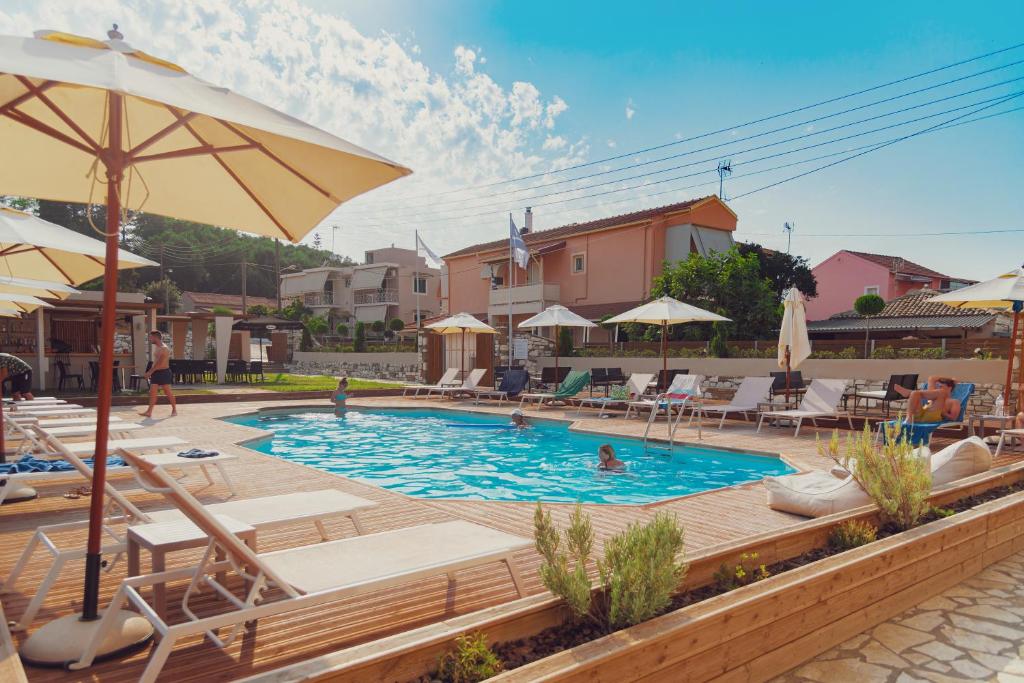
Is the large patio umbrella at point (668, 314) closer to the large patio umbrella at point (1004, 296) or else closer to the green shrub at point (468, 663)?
the large patio umbrella at point (1004, 296)

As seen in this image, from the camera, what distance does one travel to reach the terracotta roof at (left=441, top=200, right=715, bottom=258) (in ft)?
87.1

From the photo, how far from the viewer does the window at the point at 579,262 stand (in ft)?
95.3

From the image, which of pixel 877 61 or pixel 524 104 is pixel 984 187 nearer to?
pixel 877 61

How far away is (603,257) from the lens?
28.2 meters

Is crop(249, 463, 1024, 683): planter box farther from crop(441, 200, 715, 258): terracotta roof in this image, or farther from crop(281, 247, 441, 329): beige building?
crop(281, 247, 441, 329): beige building

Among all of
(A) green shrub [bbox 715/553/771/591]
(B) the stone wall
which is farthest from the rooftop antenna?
(A) green shrub [bbox 715/553/771/591]

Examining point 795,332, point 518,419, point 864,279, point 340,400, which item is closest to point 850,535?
point 795,332

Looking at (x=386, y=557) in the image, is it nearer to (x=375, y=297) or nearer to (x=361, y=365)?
(x=361, y=365)

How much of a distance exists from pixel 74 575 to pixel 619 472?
6.56m

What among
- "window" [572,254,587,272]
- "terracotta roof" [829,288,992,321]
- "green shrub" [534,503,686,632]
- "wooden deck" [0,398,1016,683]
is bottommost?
"wooden deck" [0,398,1016,683]

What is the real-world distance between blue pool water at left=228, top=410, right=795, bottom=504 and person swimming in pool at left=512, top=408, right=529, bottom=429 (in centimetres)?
12

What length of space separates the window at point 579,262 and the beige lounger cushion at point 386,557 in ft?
86.0

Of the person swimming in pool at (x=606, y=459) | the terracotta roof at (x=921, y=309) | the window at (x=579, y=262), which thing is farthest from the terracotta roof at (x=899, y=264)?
the person swimming in pool at (x=606, y=459)

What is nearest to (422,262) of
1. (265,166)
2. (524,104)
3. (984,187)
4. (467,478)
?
(524,104)
